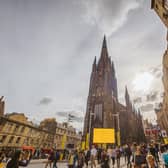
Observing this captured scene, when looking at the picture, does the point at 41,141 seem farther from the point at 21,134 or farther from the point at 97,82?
the point at 97,82

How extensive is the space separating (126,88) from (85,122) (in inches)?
1527

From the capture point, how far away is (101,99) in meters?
46.1

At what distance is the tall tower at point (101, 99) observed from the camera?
41278 mm

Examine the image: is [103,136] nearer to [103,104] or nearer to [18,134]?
[18,134]

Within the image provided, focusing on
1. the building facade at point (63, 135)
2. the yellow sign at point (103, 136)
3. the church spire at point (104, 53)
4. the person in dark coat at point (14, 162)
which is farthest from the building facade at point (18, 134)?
the church spire at point (104, 53)

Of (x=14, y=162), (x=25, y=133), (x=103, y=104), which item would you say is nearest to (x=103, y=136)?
(x=14, y=162)

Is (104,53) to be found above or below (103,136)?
above

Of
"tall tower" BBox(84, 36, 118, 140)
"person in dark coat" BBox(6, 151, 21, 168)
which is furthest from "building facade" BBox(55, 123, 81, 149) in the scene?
"person in dark coat" BBox(6, 151, 21, 168)

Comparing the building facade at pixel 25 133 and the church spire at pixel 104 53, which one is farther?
the church spire at pixel 104 53

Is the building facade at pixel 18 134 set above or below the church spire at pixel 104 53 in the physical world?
below

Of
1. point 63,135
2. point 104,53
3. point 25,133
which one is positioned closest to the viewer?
point 25,133

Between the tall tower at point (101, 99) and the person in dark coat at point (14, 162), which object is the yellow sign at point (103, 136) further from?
the person in dark coat at point (14, 162)

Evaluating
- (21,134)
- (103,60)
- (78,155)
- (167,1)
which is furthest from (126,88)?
(78,155)

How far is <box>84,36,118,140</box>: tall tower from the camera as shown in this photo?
1625 inches
